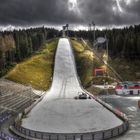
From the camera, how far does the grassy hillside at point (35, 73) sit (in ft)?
359

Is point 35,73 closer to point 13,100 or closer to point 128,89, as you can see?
point 128,89

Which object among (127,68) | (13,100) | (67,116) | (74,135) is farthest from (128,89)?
(74,135)

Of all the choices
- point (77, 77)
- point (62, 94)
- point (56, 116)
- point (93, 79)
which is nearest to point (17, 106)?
point (56, 116)

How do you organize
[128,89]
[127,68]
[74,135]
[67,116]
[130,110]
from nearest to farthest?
1. [74,135]
2. [67,116]
3. [130,110]
4. [128,89]
5. [127,68]

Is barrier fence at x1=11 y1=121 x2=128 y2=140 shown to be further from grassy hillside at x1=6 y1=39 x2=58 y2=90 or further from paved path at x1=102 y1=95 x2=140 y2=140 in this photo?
grassy hillside at x1=6 y1=39 x2=58 y2=90

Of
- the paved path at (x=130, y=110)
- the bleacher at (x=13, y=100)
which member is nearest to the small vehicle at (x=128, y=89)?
the paved path at (x=130, y=110)

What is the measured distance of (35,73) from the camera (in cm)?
12394

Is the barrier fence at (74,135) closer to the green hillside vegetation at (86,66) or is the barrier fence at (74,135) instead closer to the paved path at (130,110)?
the paved path at (130,110)

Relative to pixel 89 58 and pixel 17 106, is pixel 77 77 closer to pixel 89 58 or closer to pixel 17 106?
pixel 89 58

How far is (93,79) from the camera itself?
11250 cm

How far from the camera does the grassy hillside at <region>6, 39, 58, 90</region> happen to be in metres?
109

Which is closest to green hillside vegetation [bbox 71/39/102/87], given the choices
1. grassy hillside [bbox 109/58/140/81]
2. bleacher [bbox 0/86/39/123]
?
grassy hillside [bbox 109/58/140/81]

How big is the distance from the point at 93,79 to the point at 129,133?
60.7 metres

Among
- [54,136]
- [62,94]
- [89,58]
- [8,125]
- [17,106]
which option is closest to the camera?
[54,136]
